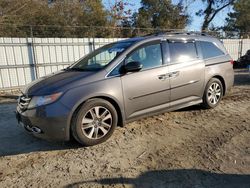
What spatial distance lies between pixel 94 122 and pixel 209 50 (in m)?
3.20

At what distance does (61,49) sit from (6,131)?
5889 mm

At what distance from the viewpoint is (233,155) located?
3.41 meters

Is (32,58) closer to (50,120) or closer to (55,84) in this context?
(55,84)

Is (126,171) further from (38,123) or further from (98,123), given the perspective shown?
(38,123)

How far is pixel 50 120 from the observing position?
3.51 meters

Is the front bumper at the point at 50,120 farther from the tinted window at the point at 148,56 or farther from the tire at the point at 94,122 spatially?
the tinted window at the point at 148,56

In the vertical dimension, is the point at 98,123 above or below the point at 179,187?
above

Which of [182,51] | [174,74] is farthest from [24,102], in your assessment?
[182,51]

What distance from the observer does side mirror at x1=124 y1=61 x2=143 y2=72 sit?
4055mm

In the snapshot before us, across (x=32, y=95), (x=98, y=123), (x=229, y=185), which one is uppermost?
(x=32, y=95)

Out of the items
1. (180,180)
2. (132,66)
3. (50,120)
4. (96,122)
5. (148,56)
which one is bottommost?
(180,180)

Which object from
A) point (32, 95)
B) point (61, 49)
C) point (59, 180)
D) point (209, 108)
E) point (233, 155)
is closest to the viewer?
point (59, 180)

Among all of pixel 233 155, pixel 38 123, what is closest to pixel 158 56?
pixel 233 155

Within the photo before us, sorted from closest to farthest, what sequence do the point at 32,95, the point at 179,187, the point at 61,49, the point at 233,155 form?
the point at 179,187 → the point at 233,155 → the point at 32,95 → the point at 61,49
